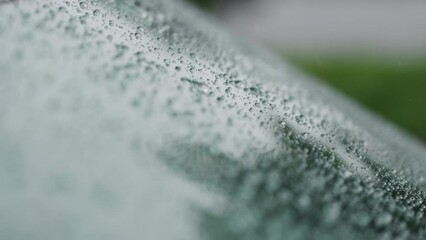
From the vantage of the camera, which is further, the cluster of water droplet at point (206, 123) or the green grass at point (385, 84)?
the green grass at point (385, 84)

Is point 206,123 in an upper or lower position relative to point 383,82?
lower

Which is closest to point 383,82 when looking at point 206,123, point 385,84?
point 385,84

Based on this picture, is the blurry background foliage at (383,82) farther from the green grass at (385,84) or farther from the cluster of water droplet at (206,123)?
the cluster of water droplet at (206,123)

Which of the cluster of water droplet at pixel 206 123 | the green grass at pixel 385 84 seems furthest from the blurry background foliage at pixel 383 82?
the cluster of water droplet at pixel 206 123

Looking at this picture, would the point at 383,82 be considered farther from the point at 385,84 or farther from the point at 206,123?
the point at 206,123

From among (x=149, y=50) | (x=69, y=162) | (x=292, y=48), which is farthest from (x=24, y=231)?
(x=292, y=48)

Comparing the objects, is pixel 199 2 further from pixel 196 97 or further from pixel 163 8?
pixel 196 97

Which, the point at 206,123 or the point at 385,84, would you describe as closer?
the point at 206,123
